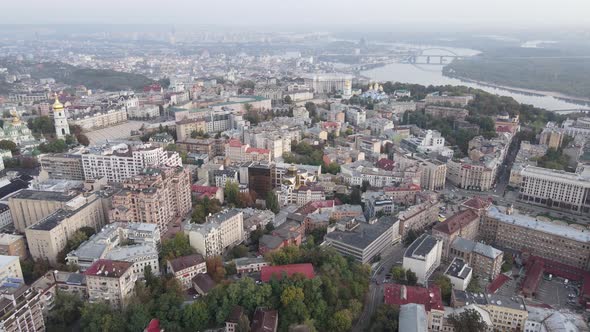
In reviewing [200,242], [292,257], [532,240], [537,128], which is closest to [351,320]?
[292,257]

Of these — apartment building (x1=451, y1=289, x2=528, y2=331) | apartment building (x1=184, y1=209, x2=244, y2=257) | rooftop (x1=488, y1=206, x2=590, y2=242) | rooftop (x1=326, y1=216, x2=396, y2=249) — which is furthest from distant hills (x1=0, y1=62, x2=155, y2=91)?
apartment building (x1=451, y1=289, x2=528, y2=331)

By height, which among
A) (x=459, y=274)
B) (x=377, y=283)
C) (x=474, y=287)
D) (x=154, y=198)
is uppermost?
(x=154, y=198)

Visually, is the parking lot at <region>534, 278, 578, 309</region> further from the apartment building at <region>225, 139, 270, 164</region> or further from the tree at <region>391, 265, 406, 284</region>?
the apartment building at <region>225, 139, 270, 164</region>

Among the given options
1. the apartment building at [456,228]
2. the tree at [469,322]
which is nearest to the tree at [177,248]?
the tree at [469,322]

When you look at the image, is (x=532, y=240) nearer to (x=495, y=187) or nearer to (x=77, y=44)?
(x=495, y=187)

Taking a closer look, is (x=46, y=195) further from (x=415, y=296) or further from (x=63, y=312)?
(x=415, y=296)

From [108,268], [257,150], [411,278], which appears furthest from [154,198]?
[411,278]
